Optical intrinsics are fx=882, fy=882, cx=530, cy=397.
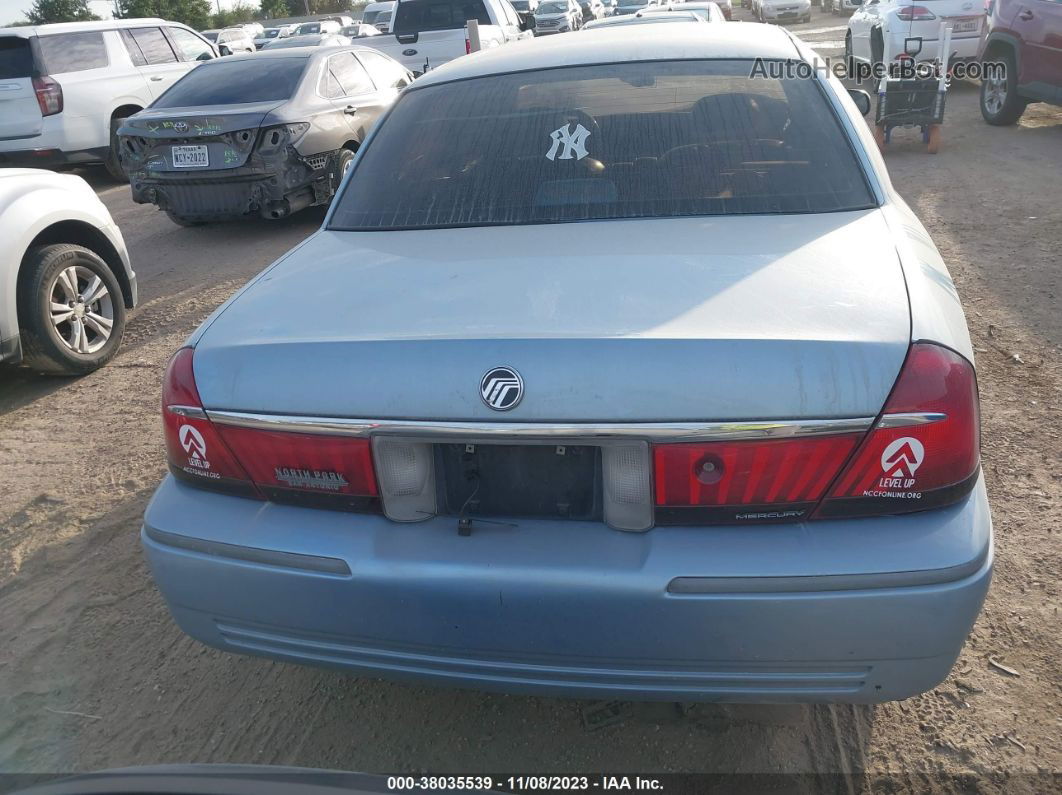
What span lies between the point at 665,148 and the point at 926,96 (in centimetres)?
804

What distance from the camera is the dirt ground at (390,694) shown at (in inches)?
91.1

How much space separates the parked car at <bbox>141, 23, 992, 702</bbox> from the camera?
1802mm

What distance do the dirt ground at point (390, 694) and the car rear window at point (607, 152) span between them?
4.67 ft

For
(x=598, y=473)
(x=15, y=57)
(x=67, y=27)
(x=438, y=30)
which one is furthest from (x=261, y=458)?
(x=438, y=30)

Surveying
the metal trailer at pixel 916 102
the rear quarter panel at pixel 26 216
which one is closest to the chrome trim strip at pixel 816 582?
the rear quarter panel at pixel 26 216

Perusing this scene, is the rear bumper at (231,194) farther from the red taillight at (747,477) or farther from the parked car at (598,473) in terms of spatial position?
the red taillight at (747,477)

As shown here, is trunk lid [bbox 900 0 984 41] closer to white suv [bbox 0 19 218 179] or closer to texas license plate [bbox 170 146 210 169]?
texas license plate [bbox 170 146 210 169]

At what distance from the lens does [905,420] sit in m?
1.81

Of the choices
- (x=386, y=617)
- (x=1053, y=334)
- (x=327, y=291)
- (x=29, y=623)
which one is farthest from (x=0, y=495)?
(x=1053, y=334)

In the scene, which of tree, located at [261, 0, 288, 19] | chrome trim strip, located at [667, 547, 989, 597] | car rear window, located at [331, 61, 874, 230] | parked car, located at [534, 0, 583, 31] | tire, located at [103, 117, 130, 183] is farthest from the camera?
tree, located at [261, 0, 288, 19]

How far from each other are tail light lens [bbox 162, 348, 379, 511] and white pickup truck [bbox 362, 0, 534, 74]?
11.9 metres

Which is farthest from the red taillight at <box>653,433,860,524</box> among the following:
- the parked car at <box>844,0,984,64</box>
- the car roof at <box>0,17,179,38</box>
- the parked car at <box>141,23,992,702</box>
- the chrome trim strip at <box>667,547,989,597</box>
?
the car roof at <box>0,17,179,38</box>

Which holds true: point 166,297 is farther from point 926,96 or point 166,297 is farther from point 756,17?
point 756,17

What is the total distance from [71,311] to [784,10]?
29147mm
